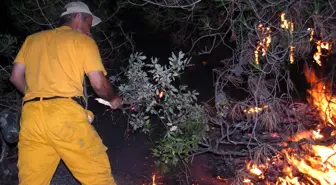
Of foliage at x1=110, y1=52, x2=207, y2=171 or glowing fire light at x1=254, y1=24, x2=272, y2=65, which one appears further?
foliage at x1=110, y1=52, x2=207, y2=171

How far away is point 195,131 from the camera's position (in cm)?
430

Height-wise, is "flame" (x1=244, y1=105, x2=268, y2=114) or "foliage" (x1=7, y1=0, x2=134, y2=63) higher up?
"foliage" (x1=7, y1=0, x2=134, y2=63)

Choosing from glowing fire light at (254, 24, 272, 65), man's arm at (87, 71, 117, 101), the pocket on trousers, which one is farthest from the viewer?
glowing fire light at (254, 24, 272, 65)

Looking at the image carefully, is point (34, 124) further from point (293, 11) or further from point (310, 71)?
point (310, 71)

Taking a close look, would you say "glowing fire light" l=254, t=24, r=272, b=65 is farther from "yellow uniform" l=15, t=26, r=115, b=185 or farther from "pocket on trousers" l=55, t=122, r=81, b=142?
"pocket on trousers" l=55, t=122, r=81, b=142

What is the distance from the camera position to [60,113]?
3271 millimetres

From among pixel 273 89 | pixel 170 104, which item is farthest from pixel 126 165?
pixel 273 89

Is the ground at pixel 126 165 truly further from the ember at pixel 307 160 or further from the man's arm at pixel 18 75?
the man's arm at pixel 18 75

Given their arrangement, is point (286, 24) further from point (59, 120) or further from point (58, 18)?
point (58, 18)

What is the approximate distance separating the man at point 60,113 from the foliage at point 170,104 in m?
0.97

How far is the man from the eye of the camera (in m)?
3.29

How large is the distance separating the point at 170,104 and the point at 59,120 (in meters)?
1.53

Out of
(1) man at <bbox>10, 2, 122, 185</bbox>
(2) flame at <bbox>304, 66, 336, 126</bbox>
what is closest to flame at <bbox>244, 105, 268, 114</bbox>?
(2) flame at <bbox>304, 66, 336, 126</bbox>

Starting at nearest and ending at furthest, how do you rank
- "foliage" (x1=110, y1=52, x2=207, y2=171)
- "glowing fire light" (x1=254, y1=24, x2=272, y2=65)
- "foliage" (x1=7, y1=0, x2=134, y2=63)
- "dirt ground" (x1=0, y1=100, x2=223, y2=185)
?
"glowing fire light" (x1=254, y1=24, x2=272, y2=65) < "foliage" (x1=110, y1=52, x2=207, y2=171) < "dirt ground" (x1=0, y1=100, x2=223, y2=185) < "foliage" (x1=7, y1=0, x2=134, y2=63)
